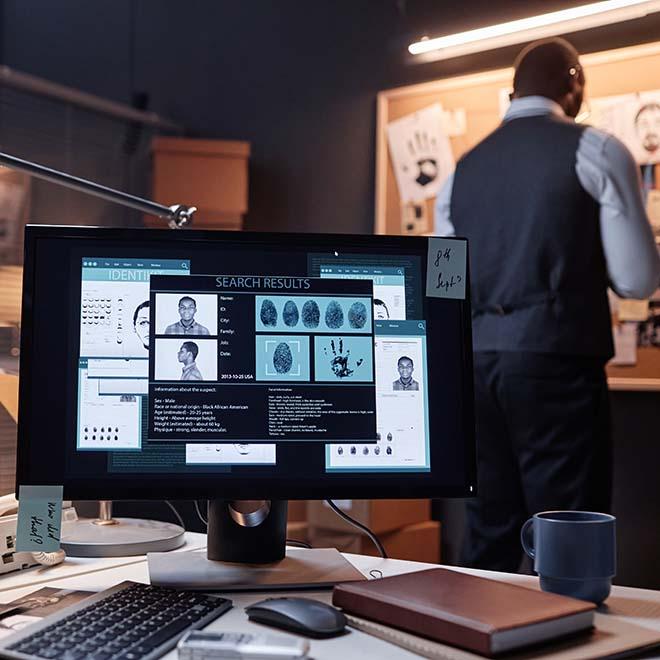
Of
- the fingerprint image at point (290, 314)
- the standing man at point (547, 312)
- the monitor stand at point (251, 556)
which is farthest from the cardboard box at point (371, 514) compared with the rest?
the fingerprint image at point (290, 314)

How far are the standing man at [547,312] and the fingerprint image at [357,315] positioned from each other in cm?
96

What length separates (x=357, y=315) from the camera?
117 centimetres

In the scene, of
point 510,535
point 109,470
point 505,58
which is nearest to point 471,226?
point 510,535

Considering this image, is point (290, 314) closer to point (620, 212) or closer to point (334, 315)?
point (334, 315)

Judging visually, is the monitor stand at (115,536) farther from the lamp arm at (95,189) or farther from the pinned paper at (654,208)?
the pinned paper at (654,208)

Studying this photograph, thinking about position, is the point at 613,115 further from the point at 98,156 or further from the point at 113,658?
the point at 113,658

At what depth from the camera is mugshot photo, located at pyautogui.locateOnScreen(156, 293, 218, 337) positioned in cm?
114

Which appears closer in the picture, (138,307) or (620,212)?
(138,307)

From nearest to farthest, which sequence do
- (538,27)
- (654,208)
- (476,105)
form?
(538,27) < (654,208) < (476,105)

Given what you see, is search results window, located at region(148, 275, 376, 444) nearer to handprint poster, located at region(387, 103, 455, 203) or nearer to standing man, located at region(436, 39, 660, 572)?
standing man, located at region(436, 39, 660, 572)

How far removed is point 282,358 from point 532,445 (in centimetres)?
103

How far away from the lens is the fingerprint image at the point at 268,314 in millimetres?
1151

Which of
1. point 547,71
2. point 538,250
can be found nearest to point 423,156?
point 547,71

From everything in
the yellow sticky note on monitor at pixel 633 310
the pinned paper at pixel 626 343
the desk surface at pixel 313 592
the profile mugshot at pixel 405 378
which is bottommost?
the desk surface at pixel 313 592
